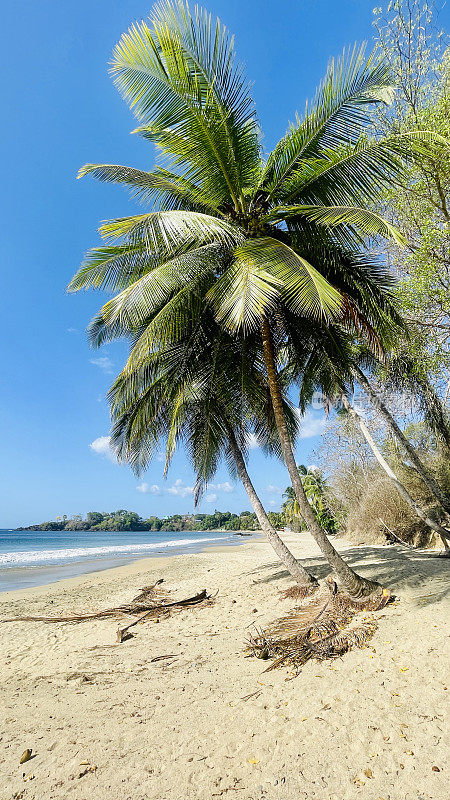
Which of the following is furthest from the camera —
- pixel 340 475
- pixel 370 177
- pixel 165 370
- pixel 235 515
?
pixel 235 515

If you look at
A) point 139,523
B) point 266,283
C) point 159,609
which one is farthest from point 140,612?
point 139,523

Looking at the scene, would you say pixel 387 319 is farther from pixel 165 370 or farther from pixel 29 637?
pixel 29 637

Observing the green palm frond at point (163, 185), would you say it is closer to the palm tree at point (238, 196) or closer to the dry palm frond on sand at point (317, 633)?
the palm tree at point (238, 196)

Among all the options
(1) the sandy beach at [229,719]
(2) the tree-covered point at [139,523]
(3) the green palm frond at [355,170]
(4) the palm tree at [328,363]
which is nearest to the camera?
(1) the sandy beach at [229,719]

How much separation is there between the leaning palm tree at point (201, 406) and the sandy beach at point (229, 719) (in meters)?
3.29

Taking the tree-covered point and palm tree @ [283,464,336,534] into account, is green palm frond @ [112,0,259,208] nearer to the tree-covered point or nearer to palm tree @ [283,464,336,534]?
palm tree @ [283,464,336,534]

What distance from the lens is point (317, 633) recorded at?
5223 millimetres

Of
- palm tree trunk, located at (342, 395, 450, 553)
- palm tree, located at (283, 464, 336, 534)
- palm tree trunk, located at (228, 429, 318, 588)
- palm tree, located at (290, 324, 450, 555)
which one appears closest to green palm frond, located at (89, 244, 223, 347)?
palm tree, located at (290, 324, 450, 555)

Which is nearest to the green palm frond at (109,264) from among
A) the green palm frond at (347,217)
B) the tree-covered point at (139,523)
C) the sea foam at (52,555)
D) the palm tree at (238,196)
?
the palm tree at (238,196)

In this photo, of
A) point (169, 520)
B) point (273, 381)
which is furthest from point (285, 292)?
point (169, 520)

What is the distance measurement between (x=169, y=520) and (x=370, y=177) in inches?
5914

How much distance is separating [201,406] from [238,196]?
4.93 m

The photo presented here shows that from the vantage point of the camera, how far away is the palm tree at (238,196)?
18.3 ft

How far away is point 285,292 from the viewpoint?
662 cm
